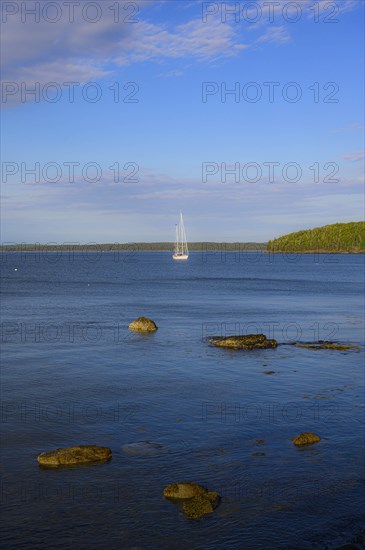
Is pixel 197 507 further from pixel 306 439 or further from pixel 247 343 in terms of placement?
pixel 247 343

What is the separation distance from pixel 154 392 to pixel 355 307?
52.3 m

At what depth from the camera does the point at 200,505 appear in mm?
16297

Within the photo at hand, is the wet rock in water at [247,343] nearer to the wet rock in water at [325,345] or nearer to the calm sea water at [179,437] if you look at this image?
the calm sea water at [179,437]

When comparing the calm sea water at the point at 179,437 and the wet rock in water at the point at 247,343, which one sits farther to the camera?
the wet rock in water at the point at 247,343

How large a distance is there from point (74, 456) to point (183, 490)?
15.2 feet

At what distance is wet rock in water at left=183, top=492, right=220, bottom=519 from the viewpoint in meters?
16.0

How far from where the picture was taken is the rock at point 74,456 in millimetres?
19375

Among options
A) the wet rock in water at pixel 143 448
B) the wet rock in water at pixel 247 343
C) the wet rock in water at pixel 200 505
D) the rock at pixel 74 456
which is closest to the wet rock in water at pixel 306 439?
the wet rock in water at pixel 143 448

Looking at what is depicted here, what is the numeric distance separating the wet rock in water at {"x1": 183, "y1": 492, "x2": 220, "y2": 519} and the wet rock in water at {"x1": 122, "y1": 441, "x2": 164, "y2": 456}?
4.01 meters

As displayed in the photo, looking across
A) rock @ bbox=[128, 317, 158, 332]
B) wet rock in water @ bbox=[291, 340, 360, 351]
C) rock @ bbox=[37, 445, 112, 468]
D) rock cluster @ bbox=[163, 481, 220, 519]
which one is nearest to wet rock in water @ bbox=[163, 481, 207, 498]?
rock cluster @ bbox=[163, 481, 220, 519]

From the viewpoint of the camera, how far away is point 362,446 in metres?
21.4

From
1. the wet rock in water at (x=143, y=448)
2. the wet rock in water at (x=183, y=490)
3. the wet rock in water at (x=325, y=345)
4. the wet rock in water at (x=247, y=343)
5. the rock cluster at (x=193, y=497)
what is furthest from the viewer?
the wet rock in water at (x=325, y=345)

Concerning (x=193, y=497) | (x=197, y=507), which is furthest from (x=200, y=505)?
(x=193, y=497)

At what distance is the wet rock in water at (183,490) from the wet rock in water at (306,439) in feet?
19.4
